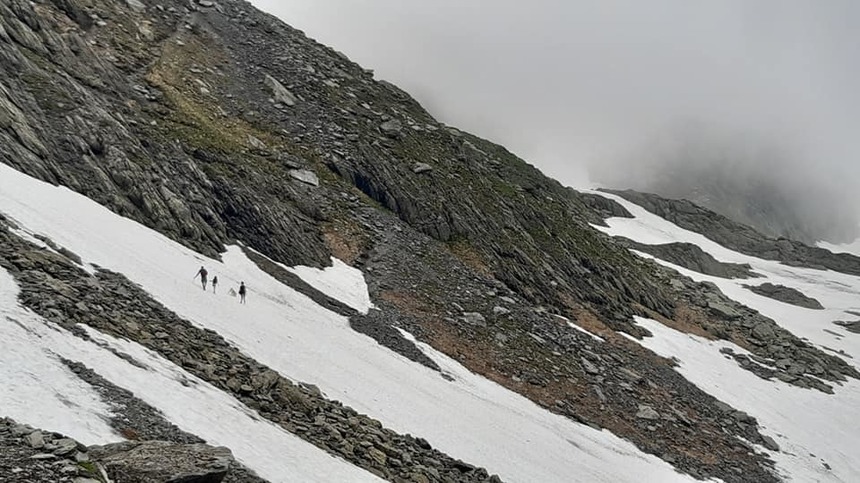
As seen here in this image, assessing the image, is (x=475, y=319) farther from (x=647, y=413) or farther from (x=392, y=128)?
(x=392, y=128)

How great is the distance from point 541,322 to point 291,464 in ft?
105

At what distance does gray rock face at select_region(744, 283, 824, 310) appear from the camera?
100 m

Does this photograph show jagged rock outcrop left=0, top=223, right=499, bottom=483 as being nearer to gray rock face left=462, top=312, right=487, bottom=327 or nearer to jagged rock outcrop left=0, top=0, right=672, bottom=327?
jagged rock outcrop left=0, top=0, right=672, bottom=327

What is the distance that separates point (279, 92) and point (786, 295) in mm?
88808

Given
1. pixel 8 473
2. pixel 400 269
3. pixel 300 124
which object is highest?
pixel 300 124

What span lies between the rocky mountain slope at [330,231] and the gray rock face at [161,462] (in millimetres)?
1631

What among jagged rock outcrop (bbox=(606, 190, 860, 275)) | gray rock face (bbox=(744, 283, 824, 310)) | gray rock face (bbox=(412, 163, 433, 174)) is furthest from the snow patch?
jagged rock outcrop (bbox=(606, 190, 860, 275))

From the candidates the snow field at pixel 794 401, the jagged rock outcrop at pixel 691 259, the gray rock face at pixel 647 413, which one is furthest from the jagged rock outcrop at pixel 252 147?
the jagged rock outcrop at pixel 691 259

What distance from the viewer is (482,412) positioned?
1178 inches

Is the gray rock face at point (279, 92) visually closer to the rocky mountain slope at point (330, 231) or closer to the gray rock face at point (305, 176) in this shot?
the rocky mountain slope at point (330, 231)

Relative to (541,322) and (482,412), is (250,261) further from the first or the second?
(541,322)

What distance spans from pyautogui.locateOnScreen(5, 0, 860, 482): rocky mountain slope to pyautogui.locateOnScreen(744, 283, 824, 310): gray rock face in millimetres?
31973

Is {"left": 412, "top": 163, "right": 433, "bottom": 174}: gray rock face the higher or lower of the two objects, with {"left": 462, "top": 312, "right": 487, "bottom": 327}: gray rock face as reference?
higher

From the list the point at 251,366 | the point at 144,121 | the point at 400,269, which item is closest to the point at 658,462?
the point at 400,269
